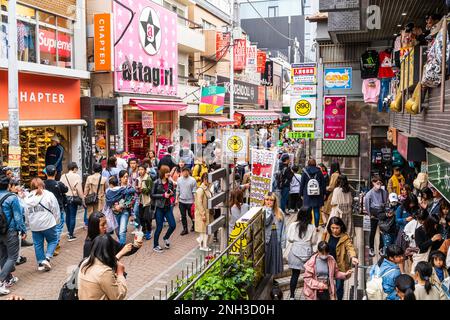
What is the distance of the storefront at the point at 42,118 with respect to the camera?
14719mm

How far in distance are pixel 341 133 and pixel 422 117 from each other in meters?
7.13

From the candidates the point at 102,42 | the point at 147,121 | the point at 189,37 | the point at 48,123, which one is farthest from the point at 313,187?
the point at 189,37

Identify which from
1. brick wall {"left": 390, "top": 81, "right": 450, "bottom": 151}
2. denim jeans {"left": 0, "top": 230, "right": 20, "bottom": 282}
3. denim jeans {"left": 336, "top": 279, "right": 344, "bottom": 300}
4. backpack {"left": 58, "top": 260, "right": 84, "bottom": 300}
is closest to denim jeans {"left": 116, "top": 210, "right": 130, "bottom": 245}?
denim jeans {"left": 0, "top": 230, "right": 20, "bottom": 282}

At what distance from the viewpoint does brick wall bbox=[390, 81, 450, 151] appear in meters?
6.72

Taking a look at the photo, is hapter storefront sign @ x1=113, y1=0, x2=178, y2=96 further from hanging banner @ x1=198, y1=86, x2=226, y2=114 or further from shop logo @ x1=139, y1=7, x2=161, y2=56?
hanging banner @ x1=198, y1=86, x2=226, y2=114

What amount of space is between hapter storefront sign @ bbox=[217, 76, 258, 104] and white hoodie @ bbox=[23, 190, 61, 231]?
23.5 meters

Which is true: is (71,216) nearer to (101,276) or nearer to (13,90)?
(13,90)

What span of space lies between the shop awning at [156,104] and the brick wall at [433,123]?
457 inches

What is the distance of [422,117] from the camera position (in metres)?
8.92

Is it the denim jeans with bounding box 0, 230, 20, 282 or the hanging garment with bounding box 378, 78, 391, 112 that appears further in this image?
the hanging garment with bounding box 378, 78, 391, 112

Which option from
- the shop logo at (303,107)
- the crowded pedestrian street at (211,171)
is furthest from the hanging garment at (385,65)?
the shop logo at (303,107)

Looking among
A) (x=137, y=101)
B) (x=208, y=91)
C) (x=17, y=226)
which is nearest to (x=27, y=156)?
(x=137, y=101)

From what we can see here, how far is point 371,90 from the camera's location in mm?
15086

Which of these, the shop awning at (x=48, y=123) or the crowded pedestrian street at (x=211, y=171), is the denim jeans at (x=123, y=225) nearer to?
the crowded pedestrian street at (x=211, y=171)
